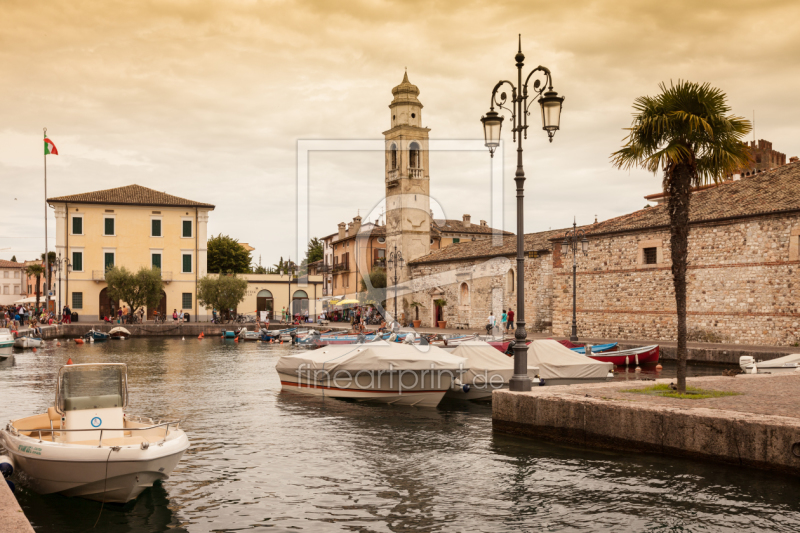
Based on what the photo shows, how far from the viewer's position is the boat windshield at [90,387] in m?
9.70

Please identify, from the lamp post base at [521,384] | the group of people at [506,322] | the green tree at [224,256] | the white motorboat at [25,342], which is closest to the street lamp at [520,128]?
the lamp post base at [521,384]

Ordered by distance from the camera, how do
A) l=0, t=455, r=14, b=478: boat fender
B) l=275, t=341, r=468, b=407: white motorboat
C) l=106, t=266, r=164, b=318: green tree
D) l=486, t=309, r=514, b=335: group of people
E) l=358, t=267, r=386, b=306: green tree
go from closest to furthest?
l=0, t=455, r=14, b=478: boat fender < l=275, t=341, r=468, b=407: white motorboat < l=486, t=309, r=514, b=335: group of people < l=106, t=266, r=164, b=318: green tree < l=358, t=267, r=386, b=306: green tree

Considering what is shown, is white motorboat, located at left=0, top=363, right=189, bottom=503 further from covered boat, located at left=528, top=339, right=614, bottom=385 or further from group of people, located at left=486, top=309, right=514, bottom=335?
group of people, located at left=486, top=309, right=514, bottom=335

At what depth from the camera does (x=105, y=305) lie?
58125 millimetres

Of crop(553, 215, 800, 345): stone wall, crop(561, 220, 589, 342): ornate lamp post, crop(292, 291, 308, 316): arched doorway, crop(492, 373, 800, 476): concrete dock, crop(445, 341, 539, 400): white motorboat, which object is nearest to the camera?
crop(492, 373, 800, 476): concrete dock

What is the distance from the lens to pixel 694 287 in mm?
29359

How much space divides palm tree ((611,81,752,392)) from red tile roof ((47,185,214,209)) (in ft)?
172

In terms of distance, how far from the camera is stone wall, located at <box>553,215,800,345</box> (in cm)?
2588

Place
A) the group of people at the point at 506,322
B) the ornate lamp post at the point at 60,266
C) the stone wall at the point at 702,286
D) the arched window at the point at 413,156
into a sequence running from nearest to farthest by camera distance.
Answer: the stone wall at the point at 702,286, the group of people at the point at 506,322, the arched window at the point at 413,156, the ornate lamp post at the point at 60,266

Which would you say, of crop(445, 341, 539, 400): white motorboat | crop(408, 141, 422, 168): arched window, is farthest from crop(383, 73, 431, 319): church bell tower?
crop(445, 341, 539, 400): white motorboat

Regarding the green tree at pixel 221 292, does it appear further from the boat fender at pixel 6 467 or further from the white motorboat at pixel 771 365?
the boat fender at pixel 6 467

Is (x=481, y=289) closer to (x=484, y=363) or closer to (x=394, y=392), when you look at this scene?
(x=484, y=363)

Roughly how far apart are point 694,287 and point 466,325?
1949cm

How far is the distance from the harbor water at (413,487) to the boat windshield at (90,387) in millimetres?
1301
